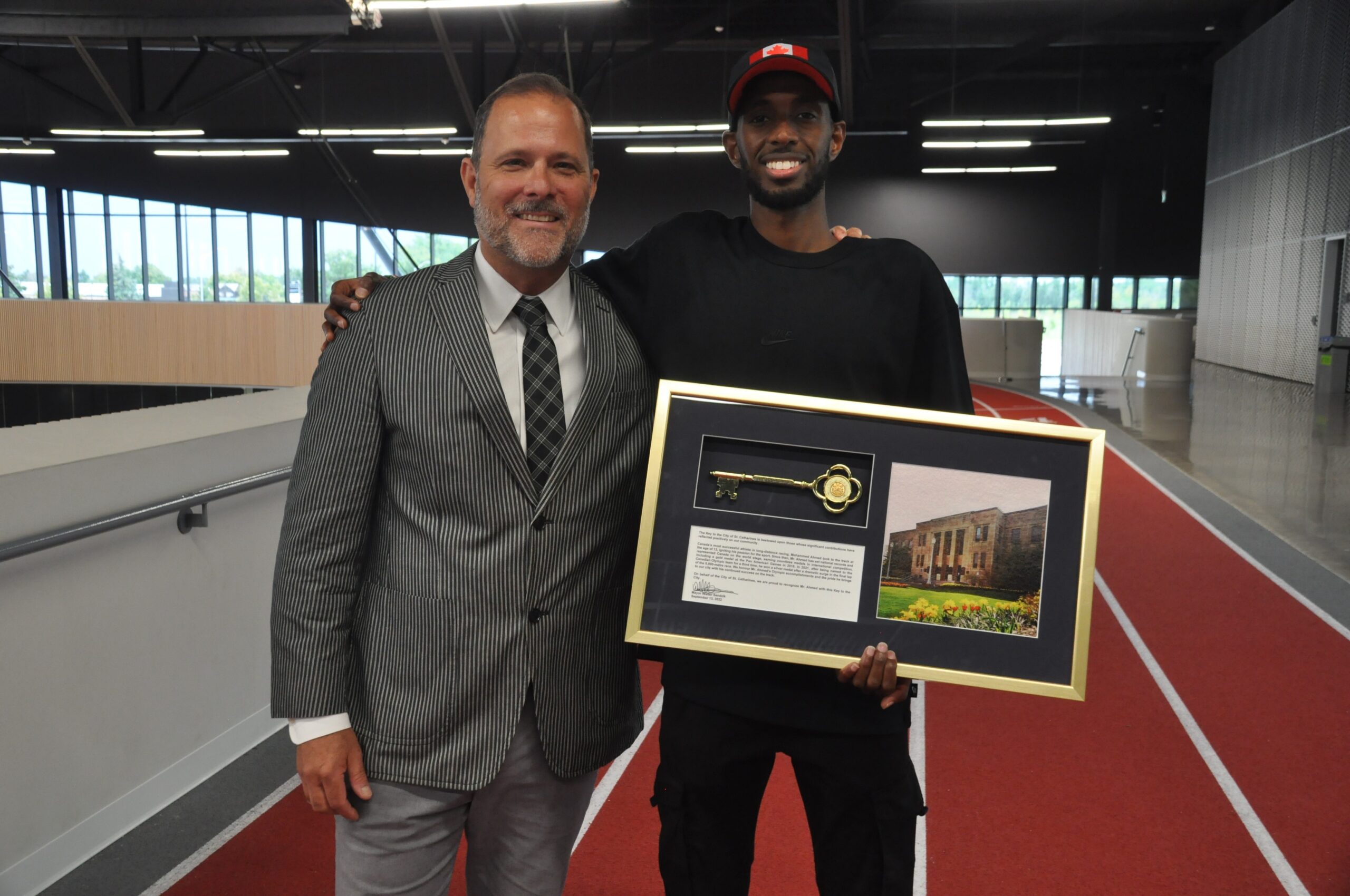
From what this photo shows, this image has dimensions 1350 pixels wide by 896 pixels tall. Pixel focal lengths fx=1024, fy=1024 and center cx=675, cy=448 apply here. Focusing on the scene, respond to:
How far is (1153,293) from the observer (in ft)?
94.7

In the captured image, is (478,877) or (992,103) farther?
(992,103)

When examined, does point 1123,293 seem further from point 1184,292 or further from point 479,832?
point 479,832

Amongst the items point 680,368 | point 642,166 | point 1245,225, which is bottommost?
point 680,368

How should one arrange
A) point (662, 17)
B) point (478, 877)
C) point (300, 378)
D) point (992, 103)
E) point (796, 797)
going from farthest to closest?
point (992, 103) → point (662, 17) → point (300, 378) → point (796, 797) → point (478, 877)

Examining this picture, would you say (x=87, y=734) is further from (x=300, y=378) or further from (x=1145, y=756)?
(x=300, y=378)

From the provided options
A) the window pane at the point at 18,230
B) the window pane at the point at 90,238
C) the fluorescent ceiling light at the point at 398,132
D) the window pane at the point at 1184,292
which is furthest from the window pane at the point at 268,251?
the window pane at the point at 1184,292

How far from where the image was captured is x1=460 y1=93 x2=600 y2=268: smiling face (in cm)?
171

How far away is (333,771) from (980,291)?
28262 millimetres

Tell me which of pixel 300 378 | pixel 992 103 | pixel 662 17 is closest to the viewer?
pixel 300 378

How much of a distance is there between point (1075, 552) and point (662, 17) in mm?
21173

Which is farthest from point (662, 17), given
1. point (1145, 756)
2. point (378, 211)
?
point (1145, 756)

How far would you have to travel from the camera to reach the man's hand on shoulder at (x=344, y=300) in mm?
1770

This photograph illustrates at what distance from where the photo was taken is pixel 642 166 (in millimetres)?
26125

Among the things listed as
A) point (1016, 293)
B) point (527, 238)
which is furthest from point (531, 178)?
point (1016, 293)
